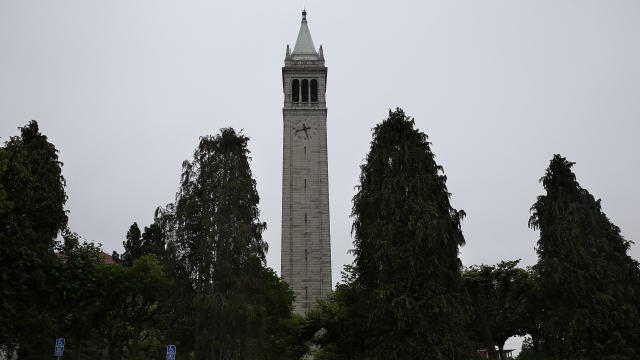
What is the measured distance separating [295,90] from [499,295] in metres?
33.3

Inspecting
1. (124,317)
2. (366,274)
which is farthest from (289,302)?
(366,274)

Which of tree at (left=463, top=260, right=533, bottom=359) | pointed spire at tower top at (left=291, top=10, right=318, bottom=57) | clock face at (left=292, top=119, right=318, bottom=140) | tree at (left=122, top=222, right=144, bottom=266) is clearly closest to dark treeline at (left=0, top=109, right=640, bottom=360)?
tree at (left=463, top=260, right=533, bottom=359)

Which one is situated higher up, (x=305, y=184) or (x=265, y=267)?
(x=305, y=184)

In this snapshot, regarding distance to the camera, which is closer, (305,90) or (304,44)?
(305,90)

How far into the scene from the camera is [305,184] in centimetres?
6156

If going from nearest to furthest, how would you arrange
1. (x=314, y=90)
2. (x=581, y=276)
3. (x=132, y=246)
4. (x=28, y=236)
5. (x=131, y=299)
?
(x=28, y=236), (x=581, y=276), (x=131, y=299), (x=132, y=246), (x=314, y=90)

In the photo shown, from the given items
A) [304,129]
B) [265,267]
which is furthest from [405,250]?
[304,129]

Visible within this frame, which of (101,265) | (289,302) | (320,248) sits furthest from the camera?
(320,248)

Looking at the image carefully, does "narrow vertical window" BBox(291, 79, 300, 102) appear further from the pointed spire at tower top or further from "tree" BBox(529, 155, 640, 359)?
"tree" BBox(529, 155, 640, 359)

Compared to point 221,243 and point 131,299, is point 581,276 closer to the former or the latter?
point 221,243

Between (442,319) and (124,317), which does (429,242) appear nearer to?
(442,319)

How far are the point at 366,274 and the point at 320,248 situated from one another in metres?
28.4

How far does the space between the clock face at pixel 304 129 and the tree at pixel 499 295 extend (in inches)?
986

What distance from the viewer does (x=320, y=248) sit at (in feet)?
194
